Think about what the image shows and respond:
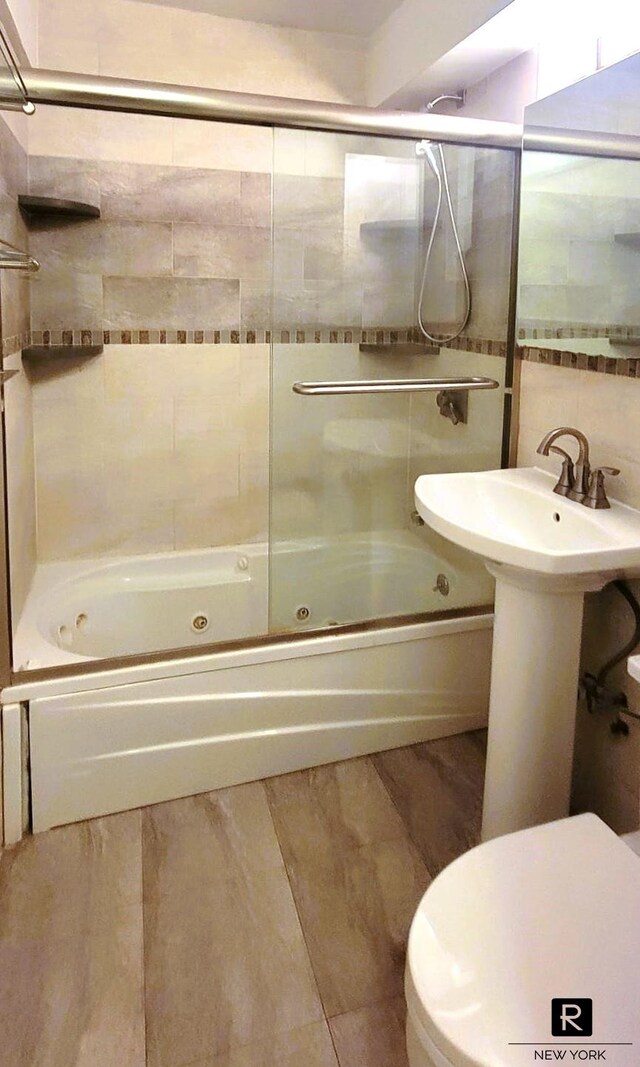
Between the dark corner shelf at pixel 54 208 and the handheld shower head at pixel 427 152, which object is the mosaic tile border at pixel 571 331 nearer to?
the handheld shower head at pixel 427 152

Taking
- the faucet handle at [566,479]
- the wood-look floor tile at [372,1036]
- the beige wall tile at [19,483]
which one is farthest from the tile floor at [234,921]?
the faucet handle at [566,479]

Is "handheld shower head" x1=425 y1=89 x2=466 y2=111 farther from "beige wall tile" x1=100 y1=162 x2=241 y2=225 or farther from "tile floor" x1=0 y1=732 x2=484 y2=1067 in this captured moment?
"tile floor" x1=0 y1=732 x2=484 y2=1067

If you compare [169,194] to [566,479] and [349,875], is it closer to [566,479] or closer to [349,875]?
[566,479]

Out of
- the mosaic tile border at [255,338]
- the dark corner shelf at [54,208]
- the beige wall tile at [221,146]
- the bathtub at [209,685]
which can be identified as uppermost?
the beige wall tile at [221,146]

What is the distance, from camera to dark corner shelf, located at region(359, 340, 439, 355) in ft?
7.47

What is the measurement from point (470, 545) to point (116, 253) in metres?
1.68

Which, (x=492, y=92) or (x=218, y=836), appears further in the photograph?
(x=492, y=92)

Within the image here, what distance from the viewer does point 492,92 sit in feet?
7.63

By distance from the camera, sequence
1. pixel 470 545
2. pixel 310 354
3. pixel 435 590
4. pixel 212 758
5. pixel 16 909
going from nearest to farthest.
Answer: pixel 470 545 → pixel 16 909 → pixel 212 758 → pixel 310 354 → pixel 435 590

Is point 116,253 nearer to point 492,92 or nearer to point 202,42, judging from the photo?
point 202,42

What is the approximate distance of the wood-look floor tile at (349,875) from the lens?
153 centimetres

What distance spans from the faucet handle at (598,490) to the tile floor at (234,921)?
88 cm

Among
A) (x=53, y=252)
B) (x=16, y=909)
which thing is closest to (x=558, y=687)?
(x=16, y=909)

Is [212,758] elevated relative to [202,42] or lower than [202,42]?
lower
